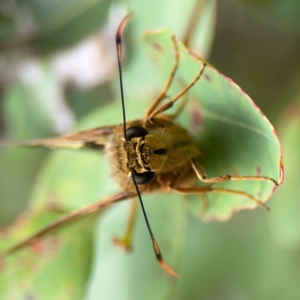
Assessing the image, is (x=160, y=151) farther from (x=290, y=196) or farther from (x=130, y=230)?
(x=290, y=196)

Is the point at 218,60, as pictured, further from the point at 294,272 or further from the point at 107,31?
Answer: the point at 294,272

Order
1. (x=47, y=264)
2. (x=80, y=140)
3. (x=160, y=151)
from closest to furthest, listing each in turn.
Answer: (x=160, y=151) < (x=80, y=140) < (x=47, y=264)

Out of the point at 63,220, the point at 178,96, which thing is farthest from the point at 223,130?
the point at 63,220

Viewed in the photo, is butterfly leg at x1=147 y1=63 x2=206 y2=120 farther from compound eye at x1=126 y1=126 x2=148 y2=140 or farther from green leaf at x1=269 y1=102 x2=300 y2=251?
green leaf at x1=269 y1=102 x2=300 y2=251

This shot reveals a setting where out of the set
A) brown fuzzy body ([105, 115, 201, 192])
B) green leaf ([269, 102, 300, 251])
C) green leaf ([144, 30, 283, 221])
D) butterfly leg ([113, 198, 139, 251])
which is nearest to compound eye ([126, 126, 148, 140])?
brown fuzzy body ([105, 115, 201, 192])

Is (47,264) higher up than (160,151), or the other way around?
(160,151)

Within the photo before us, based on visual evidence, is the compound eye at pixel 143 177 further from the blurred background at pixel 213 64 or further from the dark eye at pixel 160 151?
the blurred background at pixel 213 64

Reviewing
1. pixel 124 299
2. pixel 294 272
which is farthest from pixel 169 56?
pixel 294 272
